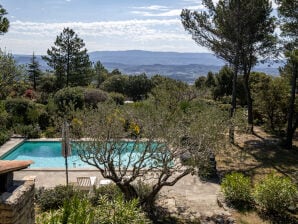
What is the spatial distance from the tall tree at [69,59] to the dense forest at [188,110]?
10.9m

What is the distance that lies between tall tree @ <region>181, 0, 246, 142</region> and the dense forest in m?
0.05

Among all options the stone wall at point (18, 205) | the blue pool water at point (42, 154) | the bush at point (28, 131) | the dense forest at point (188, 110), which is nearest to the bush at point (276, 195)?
the dense forest at point (188, 110)

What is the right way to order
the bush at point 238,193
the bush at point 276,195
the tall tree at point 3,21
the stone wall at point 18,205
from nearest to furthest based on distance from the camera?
the stone wall at point 18,205 → the tall tree at point 3,21 → the bush at point 276,195 → the bush at point 238,193

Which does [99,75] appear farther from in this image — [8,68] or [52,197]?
[52,197]

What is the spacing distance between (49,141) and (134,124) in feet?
33.2

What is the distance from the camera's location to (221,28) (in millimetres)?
17547

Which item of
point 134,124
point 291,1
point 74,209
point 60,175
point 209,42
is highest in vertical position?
point 291,1

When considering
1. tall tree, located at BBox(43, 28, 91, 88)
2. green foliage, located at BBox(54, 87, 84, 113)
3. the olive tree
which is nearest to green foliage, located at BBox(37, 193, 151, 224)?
the olive tree

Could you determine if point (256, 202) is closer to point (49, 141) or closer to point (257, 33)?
point (257, 33)

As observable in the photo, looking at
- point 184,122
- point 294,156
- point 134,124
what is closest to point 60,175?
point 134,124

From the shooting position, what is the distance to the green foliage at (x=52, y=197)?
9.57m

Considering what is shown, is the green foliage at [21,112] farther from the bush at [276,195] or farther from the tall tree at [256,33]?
the bush at [276,195]

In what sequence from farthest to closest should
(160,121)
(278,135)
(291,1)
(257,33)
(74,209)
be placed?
1. (278,135)
2. (257,33)
3. (291,1)
4. (160,121)
5. (74,209)

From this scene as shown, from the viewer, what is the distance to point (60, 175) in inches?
504
